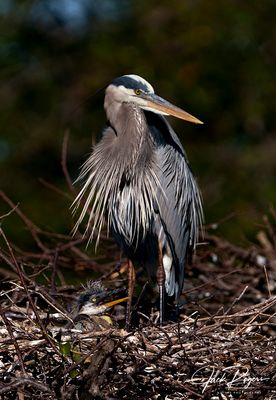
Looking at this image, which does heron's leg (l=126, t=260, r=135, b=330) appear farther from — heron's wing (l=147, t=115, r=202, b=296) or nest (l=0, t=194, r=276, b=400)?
nest (l=0, t=194, r=276, b=400)

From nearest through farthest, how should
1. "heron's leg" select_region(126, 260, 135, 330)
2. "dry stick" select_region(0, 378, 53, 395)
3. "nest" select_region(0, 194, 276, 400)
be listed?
1. "dry stick" select_region(0, 378, 53, 395)
2. "nest" select_region(0, 194, 276, 400)
3. "heron's leg" select_region(126, 260, 135, 330)

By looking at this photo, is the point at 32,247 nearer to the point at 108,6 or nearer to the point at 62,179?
the point at 62,179

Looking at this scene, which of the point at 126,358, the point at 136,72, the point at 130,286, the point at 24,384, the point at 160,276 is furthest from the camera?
the point at 136,72

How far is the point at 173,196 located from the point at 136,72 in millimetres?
5162

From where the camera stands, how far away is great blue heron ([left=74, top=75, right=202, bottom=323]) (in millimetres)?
5254

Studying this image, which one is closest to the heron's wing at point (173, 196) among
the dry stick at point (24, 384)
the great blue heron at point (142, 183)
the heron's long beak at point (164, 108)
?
the great blue heron at point (142, 183)

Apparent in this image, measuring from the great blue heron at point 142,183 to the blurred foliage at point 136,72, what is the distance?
12.3ft

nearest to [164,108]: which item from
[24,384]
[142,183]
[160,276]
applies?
[142,183]

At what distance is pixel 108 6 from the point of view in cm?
1187

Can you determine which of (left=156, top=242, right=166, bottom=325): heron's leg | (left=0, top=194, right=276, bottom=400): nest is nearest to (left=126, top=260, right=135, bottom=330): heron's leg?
(left=156, top=242, right=166, bottom=325): heron's leg

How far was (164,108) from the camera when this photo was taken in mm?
5191

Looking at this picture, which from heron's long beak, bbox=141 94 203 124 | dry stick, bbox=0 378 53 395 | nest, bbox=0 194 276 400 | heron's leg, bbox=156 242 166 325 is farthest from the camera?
heron's leg, bbox=156 242 166 325

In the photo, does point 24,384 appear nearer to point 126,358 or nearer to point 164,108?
point 126,358

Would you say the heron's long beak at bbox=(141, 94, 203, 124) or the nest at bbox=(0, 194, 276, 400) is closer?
the nest at bbox=(0, 194, 276, 400)
